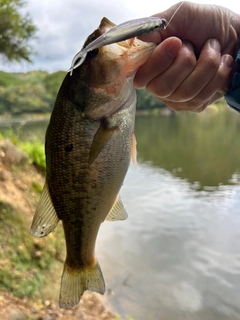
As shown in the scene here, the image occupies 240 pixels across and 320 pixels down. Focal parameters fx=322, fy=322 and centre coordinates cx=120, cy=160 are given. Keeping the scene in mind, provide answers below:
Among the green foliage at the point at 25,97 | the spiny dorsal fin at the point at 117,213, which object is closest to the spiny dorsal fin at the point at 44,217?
the spiny dorsal fin at the point at 117,213

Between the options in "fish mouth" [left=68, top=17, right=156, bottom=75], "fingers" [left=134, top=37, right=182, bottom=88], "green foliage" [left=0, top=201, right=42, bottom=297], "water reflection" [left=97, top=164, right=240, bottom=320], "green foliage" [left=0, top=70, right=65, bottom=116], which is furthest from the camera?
"green foliage" [left=0, top=70, right=65, bottom=116]

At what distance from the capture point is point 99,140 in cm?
150

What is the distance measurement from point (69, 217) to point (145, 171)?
13.1m

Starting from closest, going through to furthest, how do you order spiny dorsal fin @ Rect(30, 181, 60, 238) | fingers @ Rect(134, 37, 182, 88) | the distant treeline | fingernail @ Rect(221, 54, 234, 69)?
fingers @ Rect(134, 37, 182, 88) < spiny dorsal fin @ Rect(30, 181, 60, 238) < fingernail @ Rect(221, 54, 234, 69) < the distant treeline

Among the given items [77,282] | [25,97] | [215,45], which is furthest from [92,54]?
[25,97]

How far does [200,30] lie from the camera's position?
1.90 metres

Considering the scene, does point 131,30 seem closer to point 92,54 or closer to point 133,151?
point 92,54

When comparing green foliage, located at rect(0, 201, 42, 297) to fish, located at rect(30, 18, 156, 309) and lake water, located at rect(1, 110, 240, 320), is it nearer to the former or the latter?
lake water, located at rect(1, 110, 240, 320)

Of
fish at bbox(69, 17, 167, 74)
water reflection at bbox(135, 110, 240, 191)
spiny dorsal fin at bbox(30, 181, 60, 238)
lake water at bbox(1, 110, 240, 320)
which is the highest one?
fish at bbox(69, 17, 167, 74)

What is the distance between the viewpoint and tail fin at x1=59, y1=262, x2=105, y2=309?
1944 millimetres

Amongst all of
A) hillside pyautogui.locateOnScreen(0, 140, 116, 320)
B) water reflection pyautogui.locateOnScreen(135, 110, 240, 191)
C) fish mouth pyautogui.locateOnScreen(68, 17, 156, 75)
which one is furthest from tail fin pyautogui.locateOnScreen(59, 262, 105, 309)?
water reflection pyautogui.locateOnScreen(135, 110, 240, 191)

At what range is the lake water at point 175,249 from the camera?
534 centimetres

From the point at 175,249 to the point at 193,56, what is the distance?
6011 mm

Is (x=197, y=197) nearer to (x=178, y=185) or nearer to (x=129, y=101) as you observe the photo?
(x=178, y=185)
